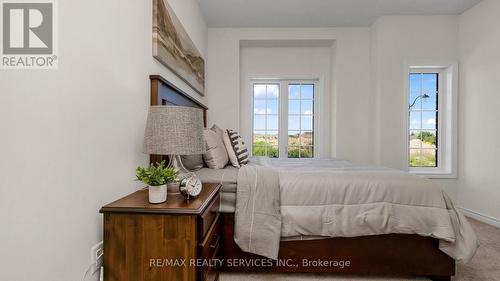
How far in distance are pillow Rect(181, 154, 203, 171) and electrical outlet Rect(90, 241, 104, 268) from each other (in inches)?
31.5

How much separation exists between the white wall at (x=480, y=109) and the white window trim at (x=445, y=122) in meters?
0.08

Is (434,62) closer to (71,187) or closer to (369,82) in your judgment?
(369,82)

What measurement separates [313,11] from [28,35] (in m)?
3.24

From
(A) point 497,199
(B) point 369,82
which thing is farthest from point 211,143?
(A) point 497,199

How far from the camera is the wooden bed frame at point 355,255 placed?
167 centimetres

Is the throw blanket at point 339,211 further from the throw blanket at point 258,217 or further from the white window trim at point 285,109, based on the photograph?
the white window trim at point 285,109

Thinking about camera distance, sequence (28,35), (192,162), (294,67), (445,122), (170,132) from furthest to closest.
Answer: (294,67)
(445,122)
(192,162)
(170,132)
(28,35)

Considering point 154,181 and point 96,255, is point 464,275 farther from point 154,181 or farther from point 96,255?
point 96,255

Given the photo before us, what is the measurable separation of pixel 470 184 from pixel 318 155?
1997 millimetres

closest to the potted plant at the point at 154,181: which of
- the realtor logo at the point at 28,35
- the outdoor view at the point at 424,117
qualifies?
the realtor logo at the point at 28,35

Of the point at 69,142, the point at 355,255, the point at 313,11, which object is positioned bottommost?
the point at 355,255

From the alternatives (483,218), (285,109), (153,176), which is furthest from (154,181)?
(483,218)

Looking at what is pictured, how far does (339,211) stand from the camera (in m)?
1.66

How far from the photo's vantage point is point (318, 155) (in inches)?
162
